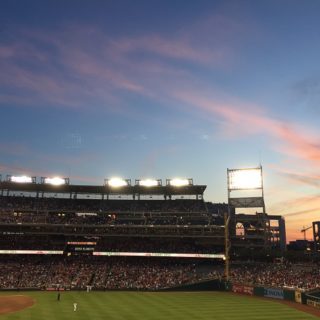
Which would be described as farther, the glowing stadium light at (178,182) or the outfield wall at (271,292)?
the glowing stadium light at (178,182)

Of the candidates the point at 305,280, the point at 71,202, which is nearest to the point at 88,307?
the point at 305,280

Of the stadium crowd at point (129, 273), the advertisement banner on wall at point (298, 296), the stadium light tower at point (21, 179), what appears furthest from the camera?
the stadium light tower at point (21, 179)

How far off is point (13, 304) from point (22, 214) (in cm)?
3545

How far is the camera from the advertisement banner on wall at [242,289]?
50.1 metres

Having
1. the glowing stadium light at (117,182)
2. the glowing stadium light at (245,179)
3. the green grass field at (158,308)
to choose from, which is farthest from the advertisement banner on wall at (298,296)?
the glowing stadium light at (117,182)

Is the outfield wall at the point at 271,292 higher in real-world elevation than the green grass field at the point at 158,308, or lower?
higher

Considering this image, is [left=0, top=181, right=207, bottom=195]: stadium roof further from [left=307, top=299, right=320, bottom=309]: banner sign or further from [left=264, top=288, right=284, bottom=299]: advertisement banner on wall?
[left=307, top=299, right=320, bottom=309]: banner sign

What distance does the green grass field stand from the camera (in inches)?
1318

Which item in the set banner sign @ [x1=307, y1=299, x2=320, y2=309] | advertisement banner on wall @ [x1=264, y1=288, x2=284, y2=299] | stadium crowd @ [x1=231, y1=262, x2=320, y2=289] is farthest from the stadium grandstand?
banner sign @ [x1=307, y1=299, x2=320, y2=309]

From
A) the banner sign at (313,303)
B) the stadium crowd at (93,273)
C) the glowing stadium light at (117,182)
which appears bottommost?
the banner sign at (313,303)

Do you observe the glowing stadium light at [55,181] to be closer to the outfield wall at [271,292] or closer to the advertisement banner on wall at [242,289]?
the advertisement banner on wall at [242,289]

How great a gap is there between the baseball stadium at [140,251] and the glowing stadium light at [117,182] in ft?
0.72

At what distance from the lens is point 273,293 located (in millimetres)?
46062

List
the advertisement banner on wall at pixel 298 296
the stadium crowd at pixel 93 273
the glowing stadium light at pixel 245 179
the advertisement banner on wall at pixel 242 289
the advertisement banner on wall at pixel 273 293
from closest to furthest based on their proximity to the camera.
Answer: the advertisement banner on wall at pixel 298 296, the advertisement banner on wall at pixel 273 293, the advertisement banner on wall at pixel 242 289, the stadium crowd at pixel 93 273, the glowing stadium light at pixel 245 179
